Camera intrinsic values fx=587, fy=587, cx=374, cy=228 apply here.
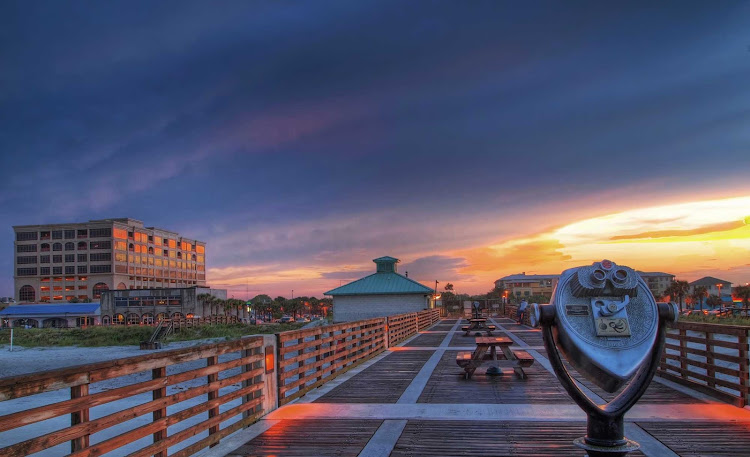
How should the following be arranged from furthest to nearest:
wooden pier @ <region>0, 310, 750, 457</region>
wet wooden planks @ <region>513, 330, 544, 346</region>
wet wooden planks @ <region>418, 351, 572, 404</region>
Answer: wet wooden planks @ <region>513, 330, 544, 346</region> → wet wooden planks @ <region>418, 351, 572, 404</region> → wooden pier @ <region>0, 310, 750, 457</region>

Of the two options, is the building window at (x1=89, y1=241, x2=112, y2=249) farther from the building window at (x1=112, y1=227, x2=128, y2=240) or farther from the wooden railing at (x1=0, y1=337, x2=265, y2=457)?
the wooden railing at (x1=0, y1=337, x2=265, y2=457)

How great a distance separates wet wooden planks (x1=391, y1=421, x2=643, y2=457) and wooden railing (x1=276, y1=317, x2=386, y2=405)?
2275 millimetres

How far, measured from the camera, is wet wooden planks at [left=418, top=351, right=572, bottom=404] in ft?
28.5

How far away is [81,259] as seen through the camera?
380 ft

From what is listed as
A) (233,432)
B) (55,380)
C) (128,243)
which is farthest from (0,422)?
(128,243)

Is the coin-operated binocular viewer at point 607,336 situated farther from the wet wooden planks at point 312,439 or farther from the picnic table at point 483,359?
the picnic table at point 483,359

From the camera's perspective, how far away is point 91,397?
4234mm

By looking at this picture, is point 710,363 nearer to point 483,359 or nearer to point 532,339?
point 483,359

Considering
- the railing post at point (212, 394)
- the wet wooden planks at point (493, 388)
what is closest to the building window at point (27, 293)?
the wet wooden planks at point (493, 388)

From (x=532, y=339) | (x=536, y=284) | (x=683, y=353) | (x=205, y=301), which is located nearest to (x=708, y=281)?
(x=536, y=284)

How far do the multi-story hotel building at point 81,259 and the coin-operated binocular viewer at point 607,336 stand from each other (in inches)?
4707

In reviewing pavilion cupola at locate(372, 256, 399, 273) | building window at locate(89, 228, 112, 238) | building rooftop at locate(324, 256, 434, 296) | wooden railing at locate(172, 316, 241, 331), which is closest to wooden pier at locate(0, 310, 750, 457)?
building rooftop at locate(324, 256, 434, 296)

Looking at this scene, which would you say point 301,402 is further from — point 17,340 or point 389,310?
point 17,340

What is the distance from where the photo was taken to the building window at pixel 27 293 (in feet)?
390
